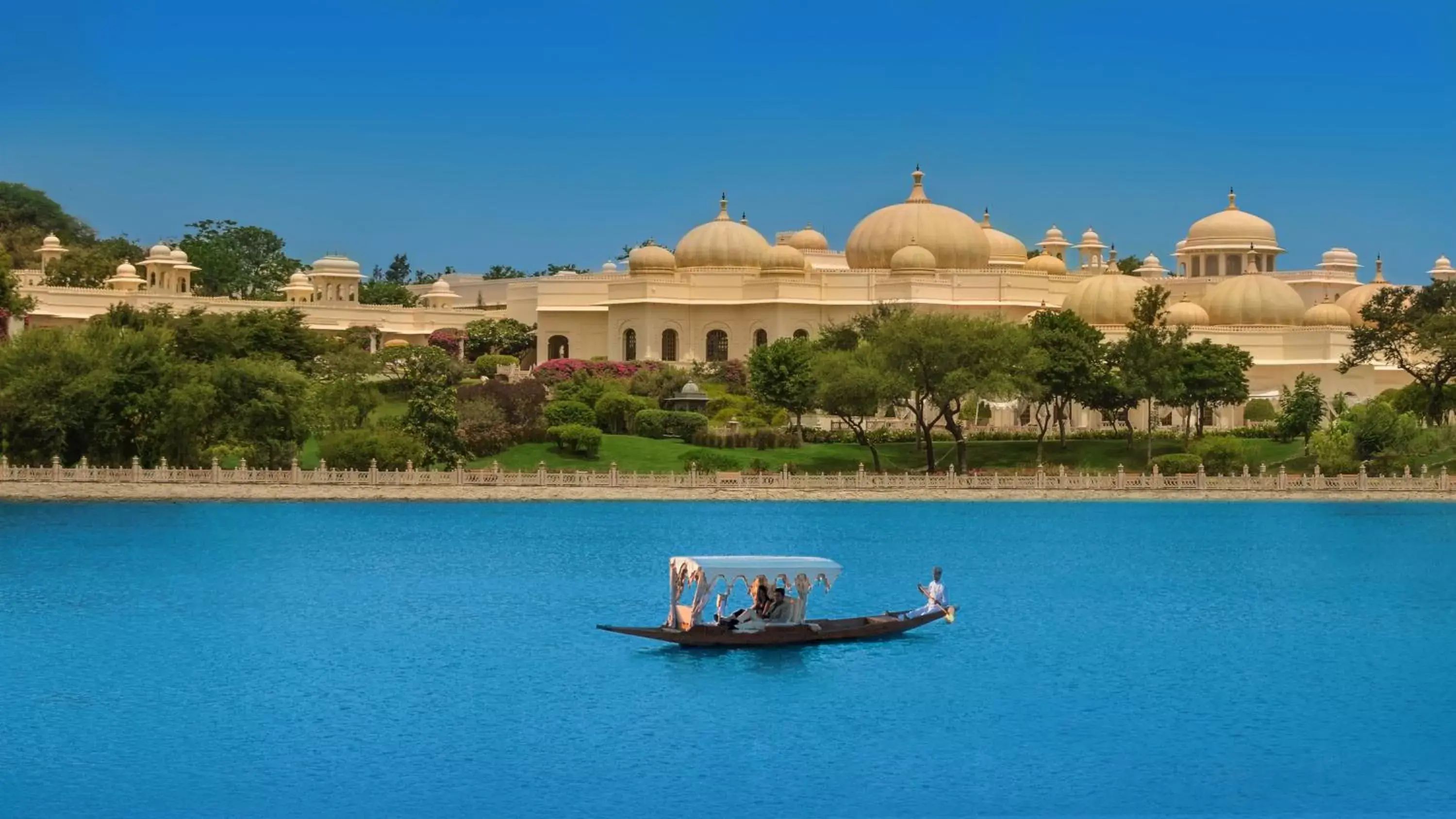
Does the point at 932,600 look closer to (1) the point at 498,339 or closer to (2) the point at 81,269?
(1) the point at 498,339

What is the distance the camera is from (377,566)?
47531 millimetres

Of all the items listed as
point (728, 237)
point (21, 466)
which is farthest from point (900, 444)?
point (21, 466)

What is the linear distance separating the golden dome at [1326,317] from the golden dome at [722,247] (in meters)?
20.1

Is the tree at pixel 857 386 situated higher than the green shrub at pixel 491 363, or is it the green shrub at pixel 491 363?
the green shrub at pixel 491 363

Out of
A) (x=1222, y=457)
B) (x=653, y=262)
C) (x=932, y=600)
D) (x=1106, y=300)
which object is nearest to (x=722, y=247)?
(x=653, y=262)

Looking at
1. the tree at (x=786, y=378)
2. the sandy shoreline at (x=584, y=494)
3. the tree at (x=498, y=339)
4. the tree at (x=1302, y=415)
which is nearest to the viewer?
the sandy shoreline at (x=584, y=494)

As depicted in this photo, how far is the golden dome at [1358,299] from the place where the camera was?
86.8m

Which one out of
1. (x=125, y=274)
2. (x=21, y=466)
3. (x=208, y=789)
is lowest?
(x=208, y=789)

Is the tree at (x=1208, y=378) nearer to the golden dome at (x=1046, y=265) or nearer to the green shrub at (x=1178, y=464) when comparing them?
the green shrub at (x=1178, y=464)

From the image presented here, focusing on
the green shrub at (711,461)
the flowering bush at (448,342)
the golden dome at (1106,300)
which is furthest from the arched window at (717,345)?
the green shrub at (711,461)

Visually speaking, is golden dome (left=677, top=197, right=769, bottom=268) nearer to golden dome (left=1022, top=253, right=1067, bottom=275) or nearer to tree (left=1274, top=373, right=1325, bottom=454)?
golden dome (left=1022, top=253, right=1067, bottom=275)

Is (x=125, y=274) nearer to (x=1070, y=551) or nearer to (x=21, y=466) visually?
(x=21, y=466)

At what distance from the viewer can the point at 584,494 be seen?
6122cm

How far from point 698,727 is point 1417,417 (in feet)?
145
